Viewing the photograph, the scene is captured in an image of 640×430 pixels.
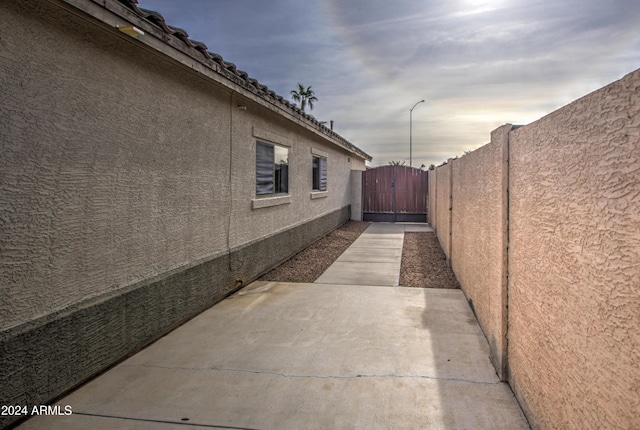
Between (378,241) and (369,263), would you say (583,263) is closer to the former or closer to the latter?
(369,263)

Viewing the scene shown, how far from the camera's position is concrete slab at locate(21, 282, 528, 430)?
3.11 metres

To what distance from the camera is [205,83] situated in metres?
5.81

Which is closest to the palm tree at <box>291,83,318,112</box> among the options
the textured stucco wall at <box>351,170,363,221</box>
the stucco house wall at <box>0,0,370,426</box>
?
the textured stucco wall at <box>351,170,363,221</box>

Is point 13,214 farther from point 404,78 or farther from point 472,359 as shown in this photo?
point 404,78

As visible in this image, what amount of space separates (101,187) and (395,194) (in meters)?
17.1

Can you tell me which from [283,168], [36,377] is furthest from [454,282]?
[36,377]

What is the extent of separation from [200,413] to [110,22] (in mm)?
3431

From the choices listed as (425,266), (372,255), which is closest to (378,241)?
(372,255)

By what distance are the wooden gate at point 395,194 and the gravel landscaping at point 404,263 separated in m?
5.77

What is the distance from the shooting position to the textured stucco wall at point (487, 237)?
3740 mm

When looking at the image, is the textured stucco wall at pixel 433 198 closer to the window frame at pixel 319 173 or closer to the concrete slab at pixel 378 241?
the concrete slab at pixel 378 241

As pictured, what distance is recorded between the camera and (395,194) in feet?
65.6

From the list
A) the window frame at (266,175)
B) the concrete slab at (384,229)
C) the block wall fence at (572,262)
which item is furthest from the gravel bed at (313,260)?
the block wall fence at (572,262)

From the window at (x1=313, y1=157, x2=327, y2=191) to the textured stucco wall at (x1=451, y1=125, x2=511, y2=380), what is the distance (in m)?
6.43
